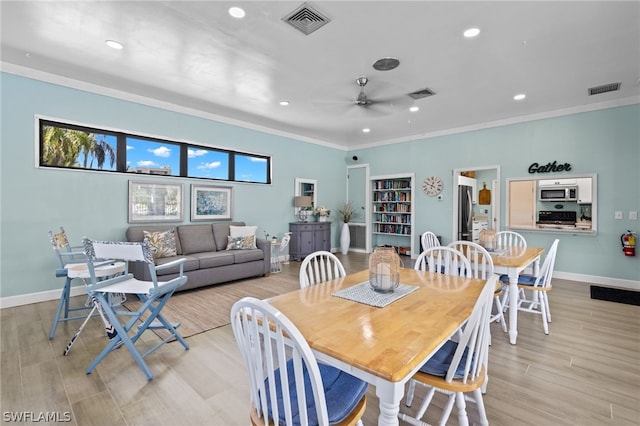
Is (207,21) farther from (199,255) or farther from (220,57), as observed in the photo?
(199,255)

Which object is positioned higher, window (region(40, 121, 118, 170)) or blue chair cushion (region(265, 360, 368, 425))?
window (region(40, 121, 118, 170))

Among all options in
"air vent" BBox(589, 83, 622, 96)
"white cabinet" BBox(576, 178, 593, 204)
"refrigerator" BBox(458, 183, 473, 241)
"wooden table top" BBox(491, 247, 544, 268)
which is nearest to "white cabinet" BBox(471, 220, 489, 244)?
"refrigerator" BBox(458, 183, 473, 241)

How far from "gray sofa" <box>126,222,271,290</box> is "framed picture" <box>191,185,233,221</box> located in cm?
22

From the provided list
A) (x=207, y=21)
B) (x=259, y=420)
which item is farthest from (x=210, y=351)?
(x=207, y=21)

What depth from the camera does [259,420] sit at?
1146 mm

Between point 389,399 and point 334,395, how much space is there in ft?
1.04

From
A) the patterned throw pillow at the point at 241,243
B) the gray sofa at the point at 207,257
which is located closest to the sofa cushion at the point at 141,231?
the gray sofa at the point at 207,257

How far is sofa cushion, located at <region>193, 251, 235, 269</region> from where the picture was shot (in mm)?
4438

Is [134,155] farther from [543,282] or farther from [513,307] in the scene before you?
[543,282]

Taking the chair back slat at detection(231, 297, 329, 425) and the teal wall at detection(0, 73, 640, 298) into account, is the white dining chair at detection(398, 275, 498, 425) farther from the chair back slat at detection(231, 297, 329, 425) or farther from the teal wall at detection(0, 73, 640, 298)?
the teal wall at detection(0, 73, 640, 298)

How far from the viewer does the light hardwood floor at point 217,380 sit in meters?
1.81

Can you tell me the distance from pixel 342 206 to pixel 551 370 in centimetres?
609

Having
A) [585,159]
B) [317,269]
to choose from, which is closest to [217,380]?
[317,269]

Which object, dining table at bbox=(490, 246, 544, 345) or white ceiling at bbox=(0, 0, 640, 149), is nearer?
white ceiling at bbox=(0, 0, 640, 149)
